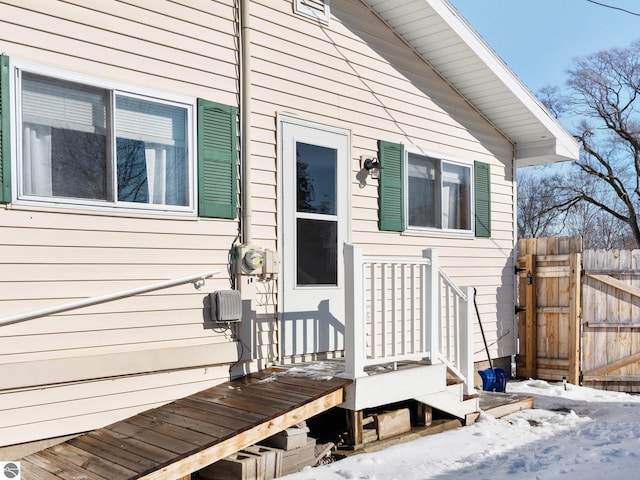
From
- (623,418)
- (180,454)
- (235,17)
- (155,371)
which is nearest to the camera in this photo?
(180,454)

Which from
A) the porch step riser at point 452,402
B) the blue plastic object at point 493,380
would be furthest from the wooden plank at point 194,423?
the blue plastic object at point 493,380

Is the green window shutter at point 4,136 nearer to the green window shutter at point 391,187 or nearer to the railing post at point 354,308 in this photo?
the railing post at point 354,308

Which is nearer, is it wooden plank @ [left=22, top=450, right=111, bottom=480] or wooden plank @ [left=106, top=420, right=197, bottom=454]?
wooden plank @ [left=22, top=450, right=111, bottom=480]

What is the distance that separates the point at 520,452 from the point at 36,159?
3955 mm

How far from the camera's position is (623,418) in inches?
228

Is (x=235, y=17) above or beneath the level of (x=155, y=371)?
above

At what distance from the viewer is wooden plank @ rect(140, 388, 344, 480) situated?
11.2ft

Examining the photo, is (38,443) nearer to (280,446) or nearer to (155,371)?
(155,371)

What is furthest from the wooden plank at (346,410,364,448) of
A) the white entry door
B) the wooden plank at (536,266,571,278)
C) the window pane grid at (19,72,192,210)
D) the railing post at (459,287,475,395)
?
the wooden plank at (536,266,571,278)

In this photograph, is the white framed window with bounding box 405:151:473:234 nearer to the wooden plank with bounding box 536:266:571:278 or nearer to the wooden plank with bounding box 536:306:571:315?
the wooden plank with bounding box 536:266:571:278

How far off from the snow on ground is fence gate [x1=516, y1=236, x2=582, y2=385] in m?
1.56

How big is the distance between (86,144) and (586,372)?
248 inches

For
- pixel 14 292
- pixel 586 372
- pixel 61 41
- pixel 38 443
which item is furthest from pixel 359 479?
pixel 586 372

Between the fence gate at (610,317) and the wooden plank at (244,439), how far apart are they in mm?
4447
